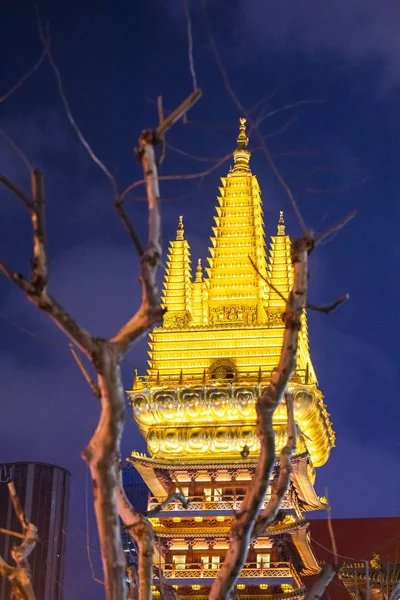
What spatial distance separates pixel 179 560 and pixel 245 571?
120 inches

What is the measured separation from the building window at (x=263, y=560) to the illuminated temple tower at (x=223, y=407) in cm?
5

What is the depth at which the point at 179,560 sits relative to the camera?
36.9 metres

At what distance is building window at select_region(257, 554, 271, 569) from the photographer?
35300 millimetres

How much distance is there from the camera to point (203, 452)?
3809cm

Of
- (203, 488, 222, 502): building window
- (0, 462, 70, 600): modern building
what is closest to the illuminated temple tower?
(203, 488, 222, 502): building window

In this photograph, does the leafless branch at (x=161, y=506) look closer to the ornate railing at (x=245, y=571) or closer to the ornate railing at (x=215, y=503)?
the ornate railing at (x=245, y=571)

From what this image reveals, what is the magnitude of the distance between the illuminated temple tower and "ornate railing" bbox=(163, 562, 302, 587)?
0.13ft

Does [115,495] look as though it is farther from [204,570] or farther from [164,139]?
[204,570]

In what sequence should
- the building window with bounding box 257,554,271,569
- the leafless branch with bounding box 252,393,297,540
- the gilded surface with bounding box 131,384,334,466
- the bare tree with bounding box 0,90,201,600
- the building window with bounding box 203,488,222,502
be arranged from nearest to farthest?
1. the bare tree with bounding box 0,90,201,600
2. the leafless branch with bounding box 252,393,297,540
3. the building window with bounding box 257,554,271,569
4. the building window with bounding box 203,488,222,502
5. the gilded surface with bounding box 131,384,334,466

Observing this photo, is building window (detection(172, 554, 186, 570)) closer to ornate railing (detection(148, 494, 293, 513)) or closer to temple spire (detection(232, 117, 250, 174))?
ornate railing (detection(148, 494, 293, 513))

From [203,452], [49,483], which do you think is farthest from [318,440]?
[49,483]

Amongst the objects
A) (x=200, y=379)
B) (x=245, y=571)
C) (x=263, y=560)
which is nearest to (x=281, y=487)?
(x=245, y=571)

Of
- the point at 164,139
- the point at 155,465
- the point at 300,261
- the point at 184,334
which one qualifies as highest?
the point at 184,334

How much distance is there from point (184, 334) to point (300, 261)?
34.0 metres
